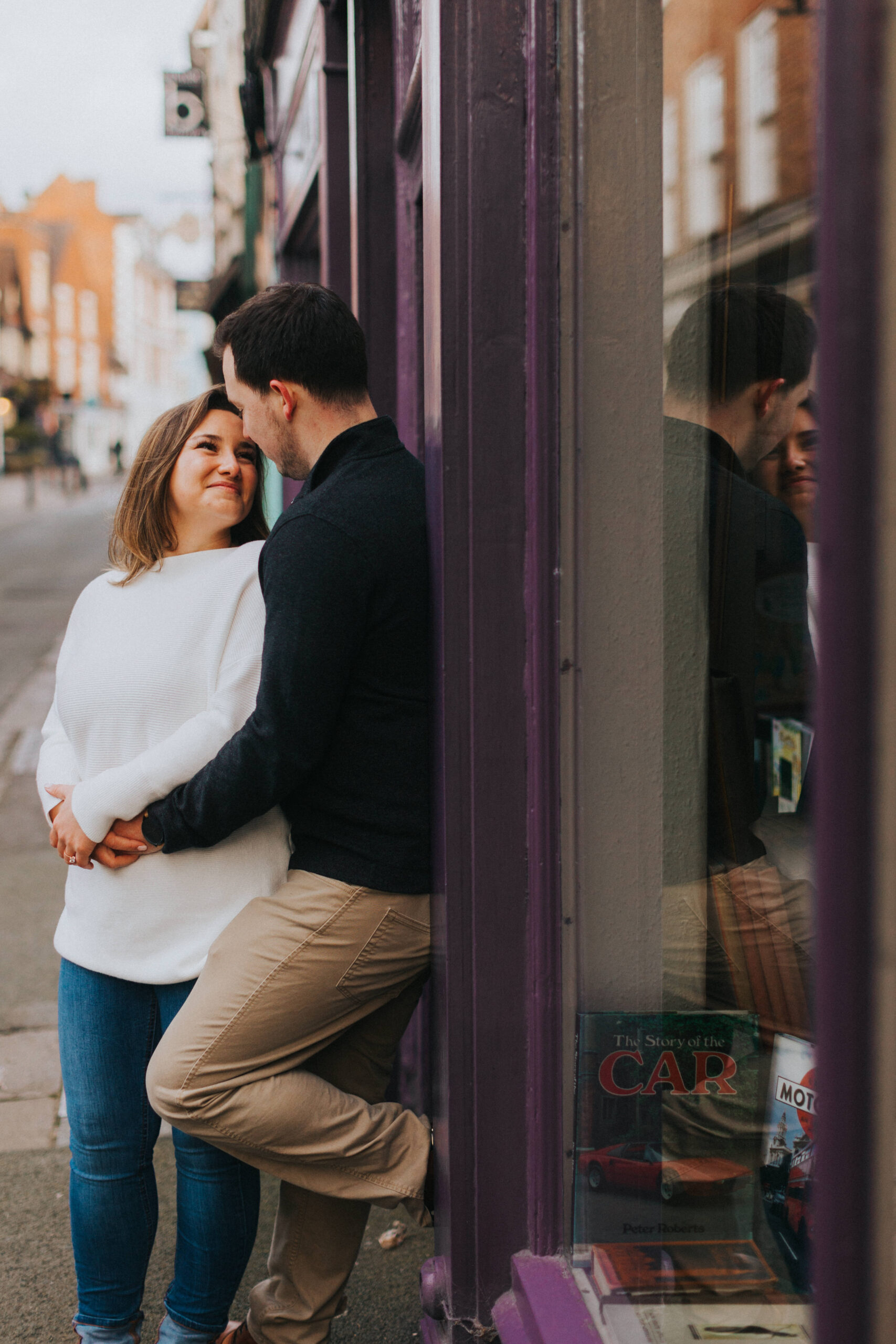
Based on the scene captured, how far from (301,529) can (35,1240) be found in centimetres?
194

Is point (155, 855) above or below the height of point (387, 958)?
above

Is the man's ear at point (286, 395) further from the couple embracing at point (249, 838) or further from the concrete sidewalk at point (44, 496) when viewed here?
the concrete sidewalk at point (44, 496)

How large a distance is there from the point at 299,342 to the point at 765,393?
0.85 metres

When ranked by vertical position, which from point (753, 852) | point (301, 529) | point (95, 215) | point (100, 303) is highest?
point (95, 215)

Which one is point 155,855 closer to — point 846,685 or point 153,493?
point 153,493

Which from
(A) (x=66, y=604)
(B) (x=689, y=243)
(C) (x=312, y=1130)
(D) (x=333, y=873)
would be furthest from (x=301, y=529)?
(A) (x=66, y=604)

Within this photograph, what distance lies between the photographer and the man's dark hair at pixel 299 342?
2107 mm

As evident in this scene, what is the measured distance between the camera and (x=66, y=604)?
15203 millimetres

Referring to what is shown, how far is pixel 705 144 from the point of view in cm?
177

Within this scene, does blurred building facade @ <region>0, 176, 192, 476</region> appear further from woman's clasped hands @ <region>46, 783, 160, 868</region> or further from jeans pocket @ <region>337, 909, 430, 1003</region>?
jeans pocket @ <region>337, 909, 430, 1003</region>

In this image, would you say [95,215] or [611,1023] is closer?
[611,1023]

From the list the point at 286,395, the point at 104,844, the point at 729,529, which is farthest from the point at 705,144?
the point at 104,844

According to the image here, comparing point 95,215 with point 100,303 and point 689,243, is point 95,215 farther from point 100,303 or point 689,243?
point 689,243

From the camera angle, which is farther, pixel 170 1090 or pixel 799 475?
pixel 170 1090
